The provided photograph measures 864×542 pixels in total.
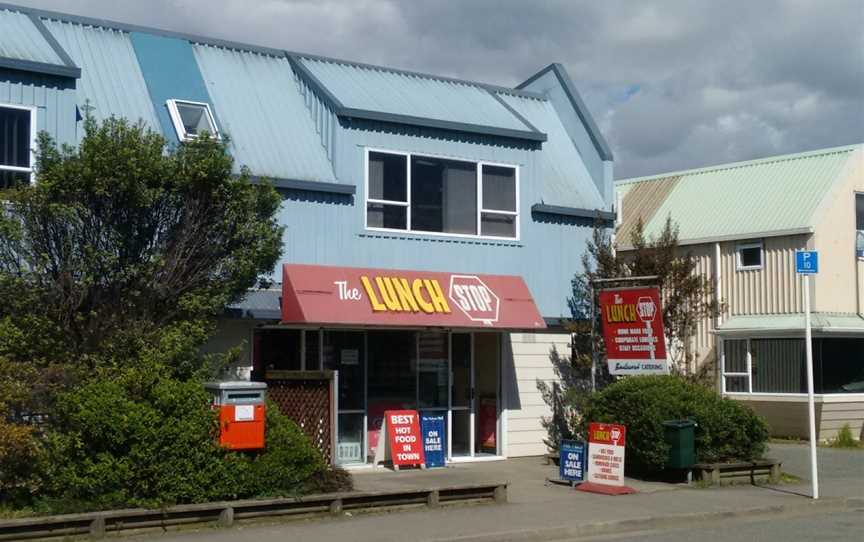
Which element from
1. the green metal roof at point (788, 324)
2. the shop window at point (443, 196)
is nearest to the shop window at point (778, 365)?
the green metal roof at point (788, 324)

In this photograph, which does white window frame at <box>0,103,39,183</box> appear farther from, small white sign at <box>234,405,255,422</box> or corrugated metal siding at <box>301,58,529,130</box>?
corrugated metal siding at <box>301,58,529,130</box>

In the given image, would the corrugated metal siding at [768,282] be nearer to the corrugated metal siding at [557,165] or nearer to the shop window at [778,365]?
the shop window at [778,365]

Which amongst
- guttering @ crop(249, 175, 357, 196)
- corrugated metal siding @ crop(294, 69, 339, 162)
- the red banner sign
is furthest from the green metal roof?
corrugated metal siding @ crop(294, 69, 339, 162)

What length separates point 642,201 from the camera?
1233 inches

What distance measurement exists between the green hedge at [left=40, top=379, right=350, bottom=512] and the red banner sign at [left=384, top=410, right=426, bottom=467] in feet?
14.9

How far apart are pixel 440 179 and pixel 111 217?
276 inches

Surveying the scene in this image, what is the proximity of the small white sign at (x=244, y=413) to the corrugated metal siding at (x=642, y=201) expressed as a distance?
694 inches

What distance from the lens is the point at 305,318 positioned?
54.0 feet

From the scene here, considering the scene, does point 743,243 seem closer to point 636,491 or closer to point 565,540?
point 636,491

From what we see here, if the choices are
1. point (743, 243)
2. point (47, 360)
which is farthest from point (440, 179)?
point (743, 243)

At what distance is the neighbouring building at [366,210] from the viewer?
16859 millimetres

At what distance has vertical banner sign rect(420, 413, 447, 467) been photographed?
18.4 m

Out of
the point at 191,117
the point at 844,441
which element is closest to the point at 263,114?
the point at 191,117

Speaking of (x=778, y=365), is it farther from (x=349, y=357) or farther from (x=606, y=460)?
(x=349, y=357)
